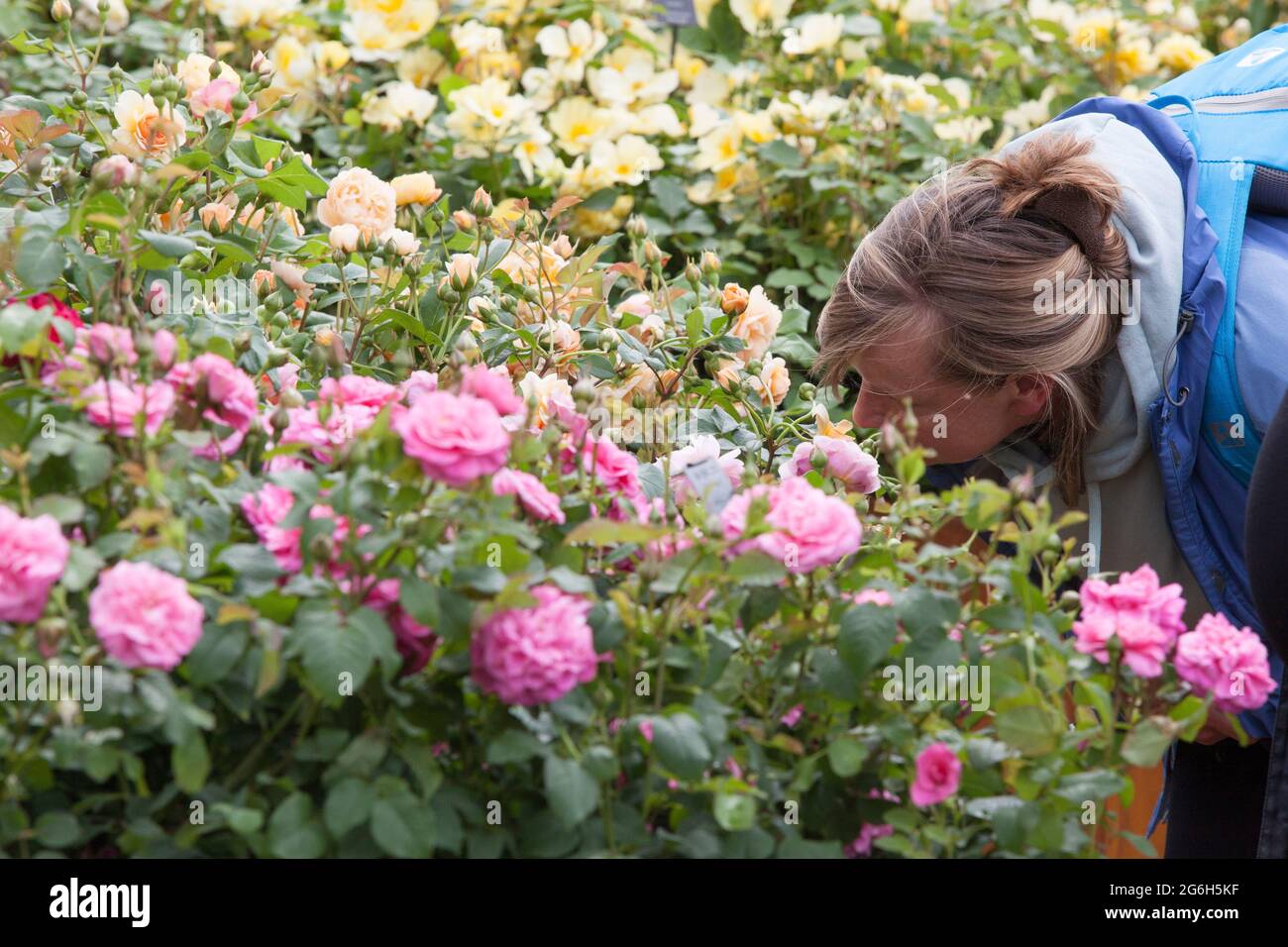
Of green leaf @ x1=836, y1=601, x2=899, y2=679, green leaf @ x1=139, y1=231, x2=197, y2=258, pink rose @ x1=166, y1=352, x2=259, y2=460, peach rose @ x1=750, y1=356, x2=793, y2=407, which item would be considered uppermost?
green leaf @ x1=139, y1=231, x2=197, y2=258

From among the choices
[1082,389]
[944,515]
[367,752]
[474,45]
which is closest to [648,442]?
[944,515]

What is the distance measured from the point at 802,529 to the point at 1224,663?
30 centimetres

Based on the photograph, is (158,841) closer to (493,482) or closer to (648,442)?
(493,482)

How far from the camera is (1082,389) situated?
161cm

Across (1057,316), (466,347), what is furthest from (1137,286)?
(466,347)

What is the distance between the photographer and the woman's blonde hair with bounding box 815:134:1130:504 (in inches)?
62.0

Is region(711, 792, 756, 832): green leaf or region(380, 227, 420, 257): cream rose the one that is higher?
region(380, 227, 420, 257): cream rose

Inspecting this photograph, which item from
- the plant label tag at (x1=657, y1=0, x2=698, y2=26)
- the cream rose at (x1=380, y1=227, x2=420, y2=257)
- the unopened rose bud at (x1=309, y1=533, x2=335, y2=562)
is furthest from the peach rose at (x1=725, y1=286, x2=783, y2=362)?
the plant label tag at (x1=657, y1=0, x2=698, y2=26)

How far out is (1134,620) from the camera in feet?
3.27

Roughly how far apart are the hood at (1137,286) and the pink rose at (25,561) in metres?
1.10

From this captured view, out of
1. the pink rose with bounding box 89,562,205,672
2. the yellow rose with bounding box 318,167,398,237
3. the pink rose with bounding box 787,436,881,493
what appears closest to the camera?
the pink rose with bounding box 89,562,205,672

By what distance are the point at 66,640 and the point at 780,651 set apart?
463 mm

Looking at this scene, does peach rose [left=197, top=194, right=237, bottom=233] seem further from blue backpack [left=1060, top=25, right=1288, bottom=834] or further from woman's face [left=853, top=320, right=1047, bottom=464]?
blue backpack [left=1060, top=25, right=1288, bottom=834]

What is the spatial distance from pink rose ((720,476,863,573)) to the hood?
707 millimetres
